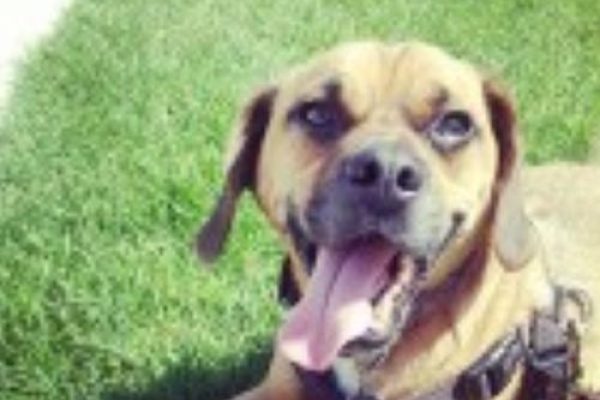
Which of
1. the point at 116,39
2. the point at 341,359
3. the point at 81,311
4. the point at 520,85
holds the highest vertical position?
the point at 341,359

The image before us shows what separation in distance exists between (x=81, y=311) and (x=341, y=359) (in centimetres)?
124

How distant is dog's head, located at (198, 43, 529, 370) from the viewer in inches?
164

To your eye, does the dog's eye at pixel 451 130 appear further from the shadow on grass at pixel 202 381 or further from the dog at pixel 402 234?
the shadow on grass at pixel 202 381

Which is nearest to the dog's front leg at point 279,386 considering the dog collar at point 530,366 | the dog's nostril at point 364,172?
the dog collar at point 530,366

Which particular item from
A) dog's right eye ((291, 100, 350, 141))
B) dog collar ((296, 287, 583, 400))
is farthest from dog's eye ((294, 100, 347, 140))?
dog collar ((296, 287, 583, 400))

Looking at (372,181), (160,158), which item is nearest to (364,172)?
(372,181)

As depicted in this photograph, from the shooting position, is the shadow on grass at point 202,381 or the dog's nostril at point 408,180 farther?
the shadow on grass at point 202,381

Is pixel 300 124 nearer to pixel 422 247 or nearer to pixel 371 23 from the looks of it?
pixel 422 247

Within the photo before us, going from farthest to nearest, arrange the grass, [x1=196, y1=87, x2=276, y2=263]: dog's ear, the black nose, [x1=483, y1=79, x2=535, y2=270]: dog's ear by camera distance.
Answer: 1. the grass
2. [x1=196, y1=87, x2=276, y2=263]: dog's ear
3. [x1=483, y1=79, x2=535, y2=270]: dog's ear
4. the black nose

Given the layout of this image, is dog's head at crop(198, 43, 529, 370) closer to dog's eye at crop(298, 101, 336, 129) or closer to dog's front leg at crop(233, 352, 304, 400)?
dog's eye at crop(298, 101, 336, 129)

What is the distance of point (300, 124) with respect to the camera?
14.8ft

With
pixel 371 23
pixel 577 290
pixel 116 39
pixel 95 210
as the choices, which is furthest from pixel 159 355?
pixel 371 23

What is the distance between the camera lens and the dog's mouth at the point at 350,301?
4.20 m

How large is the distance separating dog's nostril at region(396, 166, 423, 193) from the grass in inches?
52.8
